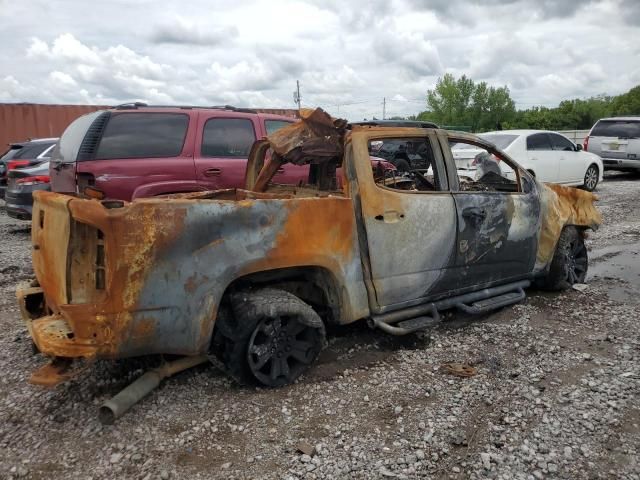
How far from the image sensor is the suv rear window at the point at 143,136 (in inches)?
224

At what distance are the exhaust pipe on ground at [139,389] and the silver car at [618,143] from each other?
15242mm

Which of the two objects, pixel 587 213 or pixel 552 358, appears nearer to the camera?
pixel 552 358

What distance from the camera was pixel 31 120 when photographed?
57.3 feet

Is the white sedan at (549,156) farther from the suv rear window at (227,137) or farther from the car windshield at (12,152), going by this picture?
the car windshield at (12,152)

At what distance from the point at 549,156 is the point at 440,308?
8675mm

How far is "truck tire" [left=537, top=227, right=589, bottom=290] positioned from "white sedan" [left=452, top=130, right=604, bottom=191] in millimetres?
5425

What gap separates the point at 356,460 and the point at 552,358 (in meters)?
1.89

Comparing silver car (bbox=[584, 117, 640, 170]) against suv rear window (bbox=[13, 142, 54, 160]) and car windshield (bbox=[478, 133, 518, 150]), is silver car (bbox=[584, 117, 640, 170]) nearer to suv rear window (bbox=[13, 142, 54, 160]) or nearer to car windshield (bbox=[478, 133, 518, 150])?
car windshield (bbox=[478, 133, 518, 150])

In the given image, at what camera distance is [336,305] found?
370 centimetres

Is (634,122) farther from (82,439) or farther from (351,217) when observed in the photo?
(82,439)

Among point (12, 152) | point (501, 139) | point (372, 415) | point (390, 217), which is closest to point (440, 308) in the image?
point (390, 217)

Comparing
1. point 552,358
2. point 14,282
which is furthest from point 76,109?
point 552,358

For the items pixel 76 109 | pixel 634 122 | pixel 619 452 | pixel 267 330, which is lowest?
pixel 619 452

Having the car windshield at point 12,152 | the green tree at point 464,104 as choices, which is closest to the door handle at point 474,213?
the car windshield at point 12,152
